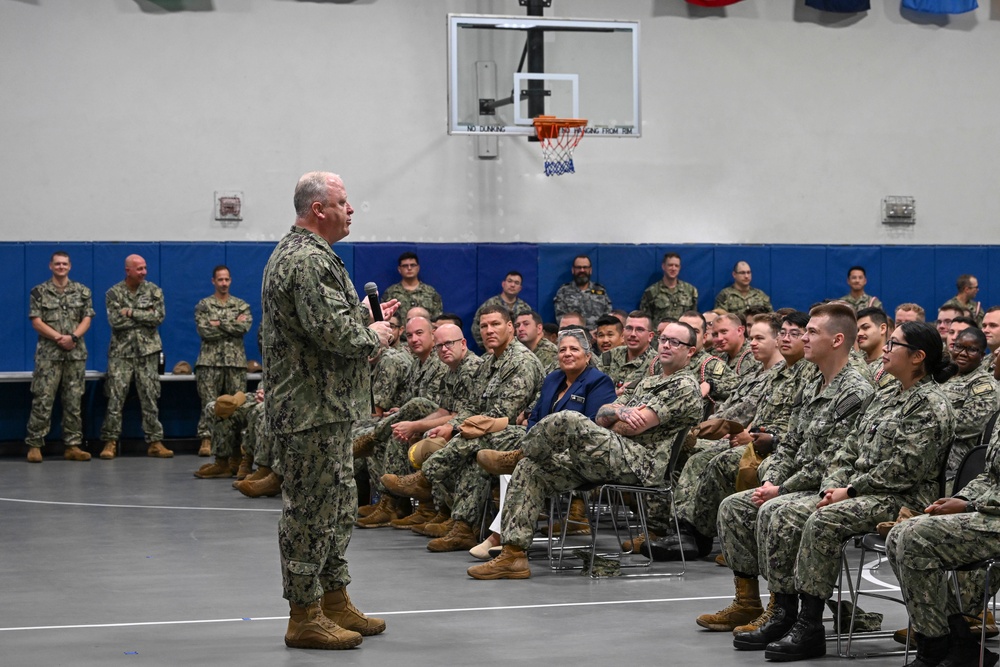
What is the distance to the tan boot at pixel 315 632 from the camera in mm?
5227

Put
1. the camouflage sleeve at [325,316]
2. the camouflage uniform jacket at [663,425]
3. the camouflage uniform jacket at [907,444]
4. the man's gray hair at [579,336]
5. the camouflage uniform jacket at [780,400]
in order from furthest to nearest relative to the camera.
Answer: the man's gray hair at [579,336] < the camouflage uniform jacket at [663,425] < the camouflage uniform jacket at [780,400] < the camouflage uniform jacket at [907,444] < the camouflage sleeve at [325,316]

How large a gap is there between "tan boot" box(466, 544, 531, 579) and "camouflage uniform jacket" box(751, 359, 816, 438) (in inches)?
59.1

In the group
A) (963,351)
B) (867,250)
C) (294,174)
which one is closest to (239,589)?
(963,351)

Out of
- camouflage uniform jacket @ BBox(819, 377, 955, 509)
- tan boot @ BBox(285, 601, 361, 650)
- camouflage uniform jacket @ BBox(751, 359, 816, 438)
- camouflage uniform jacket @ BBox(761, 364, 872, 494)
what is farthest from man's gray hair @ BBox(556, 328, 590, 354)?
tan boot @ BBox(285, 601, 361, 650)

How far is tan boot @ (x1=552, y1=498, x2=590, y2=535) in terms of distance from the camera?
848 centimetres

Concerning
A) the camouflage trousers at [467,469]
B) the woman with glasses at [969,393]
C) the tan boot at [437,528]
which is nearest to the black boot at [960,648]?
the woman with glasses at [969,393]

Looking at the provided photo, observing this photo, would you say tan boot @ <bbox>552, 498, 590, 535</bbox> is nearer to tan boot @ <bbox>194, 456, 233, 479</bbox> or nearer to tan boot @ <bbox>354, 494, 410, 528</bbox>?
tan boot @ <bbox>354, 494, 410, 528</bbox>

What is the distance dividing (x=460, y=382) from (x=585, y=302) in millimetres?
6524

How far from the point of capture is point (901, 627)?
5.78 meters

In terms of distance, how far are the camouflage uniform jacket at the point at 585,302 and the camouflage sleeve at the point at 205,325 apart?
397cm

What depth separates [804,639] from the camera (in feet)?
16.8

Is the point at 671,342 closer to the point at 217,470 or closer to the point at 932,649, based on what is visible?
the point at 932,649

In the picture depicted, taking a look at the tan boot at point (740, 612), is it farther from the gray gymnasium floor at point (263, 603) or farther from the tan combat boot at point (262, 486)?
the tan combat boot at point (262, 486)

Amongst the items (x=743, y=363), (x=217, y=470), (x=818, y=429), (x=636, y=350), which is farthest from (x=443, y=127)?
(x=818, y=429)
